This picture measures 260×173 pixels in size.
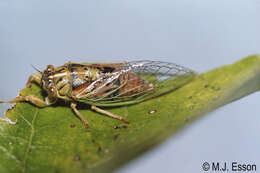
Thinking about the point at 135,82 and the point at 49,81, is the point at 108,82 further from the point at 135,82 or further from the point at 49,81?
the point at 49,81

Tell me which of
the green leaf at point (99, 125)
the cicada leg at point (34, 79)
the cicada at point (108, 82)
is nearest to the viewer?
the green leaf at point (99, 125)

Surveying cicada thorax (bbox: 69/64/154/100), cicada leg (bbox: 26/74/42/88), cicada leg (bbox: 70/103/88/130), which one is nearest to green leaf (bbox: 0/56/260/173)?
cicada leg (bbox: 70/103/88/130)

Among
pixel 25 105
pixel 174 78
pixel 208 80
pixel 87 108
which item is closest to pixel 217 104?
pixel 208 80

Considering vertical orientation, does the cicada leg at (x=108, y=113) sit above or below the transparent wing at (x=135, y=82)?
below

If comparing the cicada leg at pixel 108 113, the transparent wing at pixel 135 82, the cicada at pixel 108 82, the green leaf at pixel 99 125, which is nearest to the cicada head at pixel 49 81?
the cicada at pixel 108 82

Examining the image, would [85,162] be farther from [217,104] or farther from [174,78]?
[174,78]

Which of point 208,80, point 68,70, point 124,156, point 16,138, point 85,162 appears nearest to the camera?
point 124,156

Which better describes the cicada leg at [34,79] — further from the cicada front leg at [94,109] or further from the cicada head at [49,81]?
the cicada front leg at [94,109]
